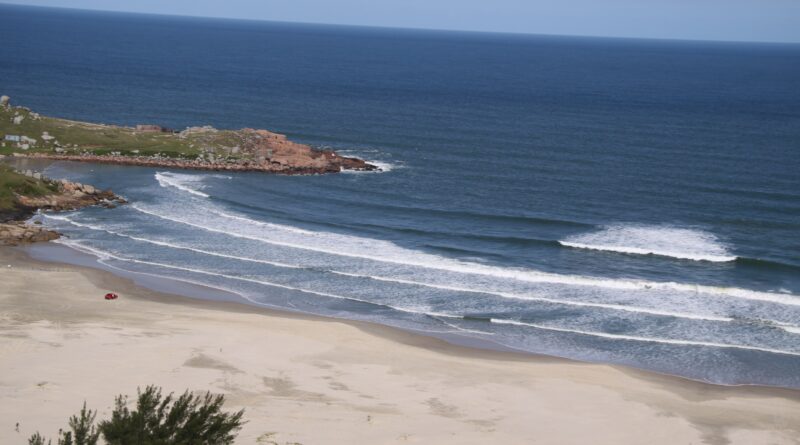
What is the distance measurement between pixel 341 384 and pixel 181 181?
3782 cm

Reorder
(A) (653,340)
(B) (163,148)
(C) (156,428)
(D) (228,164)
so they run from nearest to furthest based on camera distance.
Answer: (C) (156,428) → (A) (653,340) → (D) (228,164) → (B) (163,148)

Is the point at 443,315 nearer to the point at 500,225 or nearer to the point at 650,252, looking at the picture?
the point at 650,252

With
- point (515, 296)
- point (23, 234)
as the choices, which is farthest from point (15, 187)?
point (515, 296)

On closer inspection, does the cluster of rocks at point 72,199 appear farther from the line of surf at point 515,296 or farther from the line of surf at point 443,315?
the line of surf at point 515,296

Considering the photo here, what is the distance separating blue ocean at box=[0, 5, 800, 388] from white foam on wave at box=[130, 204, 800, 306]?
148mm

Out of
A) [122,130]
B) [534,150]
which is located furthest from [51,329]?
[534,150]

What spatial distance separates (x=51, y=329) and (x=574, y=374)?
19725mm

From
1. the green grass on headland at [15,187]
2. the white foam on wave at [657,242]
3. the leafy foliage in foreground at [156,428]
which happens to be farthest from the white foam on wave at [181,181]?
the leafy foliage in foreground at [156,428]

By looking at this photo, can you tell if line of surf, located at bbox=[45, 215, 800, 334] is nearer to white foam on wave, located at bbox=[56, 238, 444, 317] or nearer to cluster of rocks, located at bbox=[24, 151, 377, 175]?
white foam on wave, located at bbox=[56, 238, 444, 317]

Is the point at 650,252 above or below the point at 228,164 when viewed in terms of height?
below

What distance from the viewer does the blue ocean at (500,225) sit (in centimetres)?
4169

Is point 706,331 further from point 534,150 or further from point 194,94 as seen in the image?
point 194,94

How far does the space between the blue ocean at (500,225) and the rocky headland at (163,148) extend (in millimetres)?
2264

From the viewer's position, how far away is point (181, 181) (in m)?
67.2
